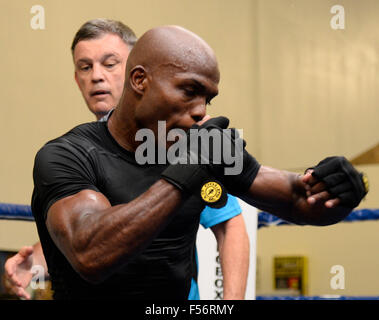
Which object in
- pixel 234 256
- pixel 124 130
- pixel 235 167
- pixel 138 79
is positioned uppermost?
pixel 138 79

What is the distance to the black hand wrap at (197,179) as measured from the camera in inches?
46.3

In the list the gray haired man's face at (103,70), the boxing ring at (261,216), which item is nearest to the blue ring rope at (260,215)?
the boxing ring at (261,216)

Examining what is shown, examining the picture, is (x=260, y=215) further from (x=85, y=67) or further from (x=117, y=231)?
(x=117, y=231)

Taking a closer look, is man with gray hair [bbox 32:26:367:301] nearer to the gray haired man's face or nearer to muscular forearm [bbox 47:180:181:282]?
muscular forearm [bbox 47:180:181:282]

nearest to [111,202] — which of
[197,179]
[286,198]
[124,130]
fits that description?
[124,130]

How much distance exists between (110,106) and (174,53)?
0.68m

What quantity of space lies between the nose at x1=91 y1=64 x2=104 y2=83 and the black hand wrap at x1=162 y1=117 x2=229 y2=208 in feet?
2.66

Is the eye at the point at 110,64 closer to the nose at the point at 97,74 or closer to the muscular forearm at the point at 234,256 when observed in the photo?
the nose at the point at 97,74

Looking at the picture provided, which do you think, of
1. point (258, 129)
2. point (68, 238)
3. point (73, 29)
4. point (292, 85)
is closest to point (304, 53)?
point (292, 85)

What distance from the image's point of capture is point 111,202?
4.58ft

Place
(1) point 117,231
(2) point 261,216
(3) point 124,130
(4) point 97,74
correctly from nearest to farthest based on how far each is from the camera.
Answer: (1) point 117,231 → (3) point 124,130 → (4) point 97,74 → (2) point 261,216

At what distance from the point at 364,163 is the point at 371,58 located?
0.86m

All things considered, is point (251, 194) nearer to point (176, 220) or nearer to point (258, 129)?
point (176, 220)

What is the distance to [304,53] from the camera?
4848mm
